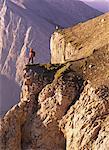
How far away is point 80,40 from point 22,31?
60881 mm

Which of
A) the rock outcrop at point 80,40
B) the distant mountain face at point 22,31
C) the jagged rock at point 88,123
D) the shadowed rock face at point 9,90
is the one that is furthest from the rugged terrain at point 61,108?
the distant mountain face at point 22,31

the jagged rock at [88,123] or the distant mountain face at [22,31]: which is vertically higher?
the distant mountain face at [22,31]

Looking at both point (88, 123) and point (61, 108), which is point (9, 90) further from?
point (88, 123)

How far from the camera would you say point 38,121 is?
19.2m

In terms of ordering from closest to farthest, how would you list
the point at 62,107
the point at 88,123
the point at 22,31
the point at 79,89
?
the point at 88,123, the point at 79,89, the point at 62,107, the point at 22,31

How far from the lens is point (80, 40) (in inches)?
933

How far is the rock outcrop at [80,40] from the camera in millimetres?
21547

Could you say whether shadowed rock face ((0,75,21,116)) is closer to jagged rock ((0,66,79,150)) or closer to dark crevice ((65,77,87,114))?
jagged rock ((0,66,79,150))

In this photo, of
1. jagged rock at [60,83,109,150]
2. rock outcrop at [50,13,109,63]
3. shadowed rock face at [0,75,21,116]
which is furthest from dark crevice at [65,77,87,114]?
shadowed rock face at [0,75,21,116]

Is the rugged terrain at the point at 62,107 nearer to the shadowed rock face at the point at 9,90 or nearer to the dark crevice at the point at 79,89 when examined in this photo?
the dark crevice at the point at 79,89

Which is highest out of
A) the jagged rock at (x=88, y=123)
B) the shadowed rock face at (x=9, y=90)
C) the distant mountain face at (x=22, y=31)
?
the distant mountain face at (x=22, y=31)

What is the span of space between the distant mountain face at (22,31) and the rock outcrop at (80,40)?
163ft

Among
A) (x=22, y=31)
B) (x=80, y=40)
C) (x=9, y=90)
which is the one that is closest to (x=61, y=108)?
(x=80, y=40)

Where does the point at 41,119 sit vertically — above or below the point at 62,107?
below
